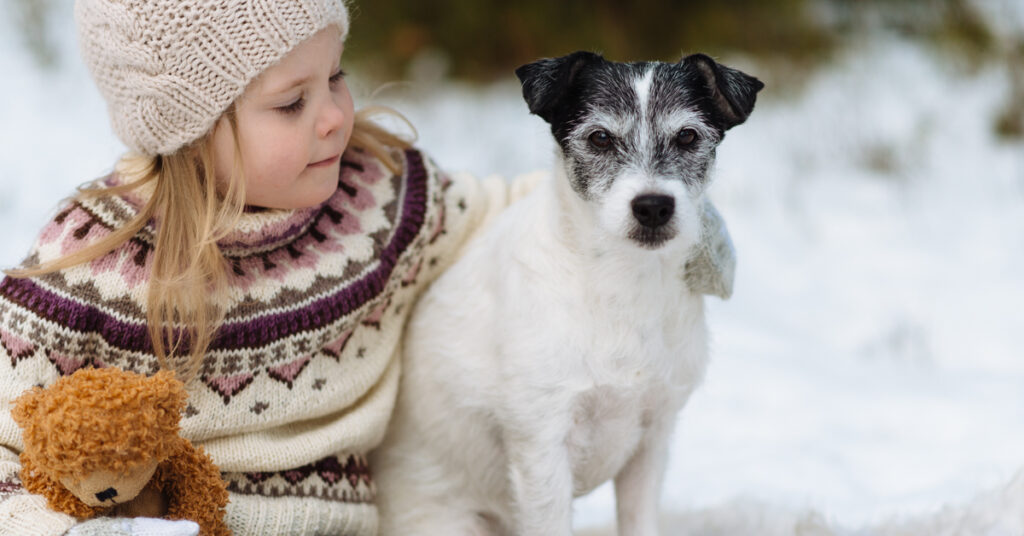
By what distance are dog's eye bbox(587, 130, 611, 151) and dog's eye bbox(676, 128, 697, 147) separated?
15 cm

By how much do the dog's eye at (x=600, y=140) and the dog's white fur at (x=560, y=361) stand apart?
8 centimetres

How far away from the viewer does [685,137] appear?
208cm

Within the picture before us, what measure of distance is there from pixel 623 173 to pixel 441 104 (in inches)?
155

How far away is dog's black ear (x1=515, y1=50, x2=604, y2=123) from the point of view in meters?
2.08

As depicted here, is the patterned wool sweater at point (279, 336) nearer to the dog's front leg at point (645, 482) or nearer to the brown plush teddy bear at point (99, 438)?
the brown plush teddy bear at point (99, 438)

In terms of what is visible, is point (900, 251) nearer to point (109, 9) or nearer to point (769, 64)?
point (769, 64)

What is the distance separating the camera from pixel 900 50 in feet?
21.3

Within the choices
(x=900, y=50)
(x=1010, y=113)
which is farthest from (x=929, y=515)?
(x=900, y=50)

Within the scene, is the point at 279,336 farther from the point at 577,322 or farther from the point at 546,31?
the point at 546,31

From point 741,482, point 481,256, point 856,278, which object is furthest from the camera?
point 856,278

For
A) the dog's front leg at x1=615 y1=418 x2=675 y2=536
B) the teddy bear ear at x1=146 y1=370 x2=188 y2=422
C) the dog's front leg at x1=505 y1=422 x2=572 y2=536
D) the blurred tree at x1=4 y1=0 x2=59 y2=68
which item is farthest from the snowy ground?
the teddy bear ear at x1=146 y1=370 x2=188 y2=422

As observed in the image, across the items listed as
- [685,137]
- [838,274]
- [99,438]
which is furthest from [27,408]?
[838,274]

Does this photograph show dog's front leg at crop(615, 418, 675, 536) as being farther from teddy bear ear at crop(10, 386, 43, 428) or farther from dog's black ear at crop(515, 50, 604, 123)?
teddy bear ear at crop(10, 386, 43, 428)

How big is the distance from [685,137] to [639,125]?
110mm
